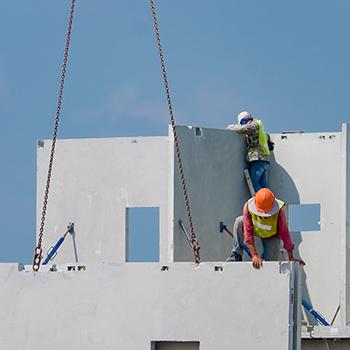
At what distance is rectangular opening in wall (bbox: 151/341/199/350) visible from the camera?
62.1ft

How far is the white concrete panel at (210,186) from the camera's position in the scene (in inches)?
988

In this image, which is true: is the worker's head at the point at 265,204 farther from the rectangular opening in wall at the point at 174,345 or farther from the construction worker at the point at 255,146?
the construction worker at the point at 255,146

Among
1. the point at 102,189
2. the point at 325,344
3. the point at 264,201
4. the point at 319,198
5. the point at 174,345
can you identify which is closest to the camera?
the point at 174,345

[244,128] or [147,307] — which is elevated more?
[244,128]

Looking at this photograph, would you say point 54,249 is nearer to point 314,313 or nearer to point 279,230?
point 314,313

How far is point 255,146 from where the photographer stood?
1035 inches

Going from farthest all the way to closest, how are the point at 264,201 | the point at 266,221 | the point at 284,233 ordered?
the point at 284,233 < the point at 266,221 < the point at 264,201

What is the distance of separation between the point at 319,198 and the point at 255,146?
1426 mm

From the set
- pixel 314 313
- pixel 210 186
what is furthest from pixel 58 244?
pixel 314 313

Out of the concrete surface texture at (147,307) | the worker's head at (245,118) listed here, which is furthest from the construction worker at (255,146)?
the concrete surface texture at (147,307)

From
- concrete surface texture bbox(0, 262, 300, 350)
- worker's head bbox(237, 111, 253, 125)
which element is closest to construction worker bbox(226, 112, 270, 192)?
worker's head bbox(237, 111, 253, 125)

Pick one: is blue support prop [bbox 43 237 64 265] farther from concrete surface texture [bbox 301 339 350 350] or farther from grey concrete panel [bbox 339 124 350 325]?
grey concrete panel [bbox 339 124 350 325]

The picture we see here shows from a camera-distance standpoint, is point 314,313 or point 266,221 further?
point 314,313

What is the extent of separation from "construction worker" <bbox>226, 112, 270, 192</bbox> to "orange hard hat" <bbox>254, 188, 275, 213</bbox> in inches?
209
